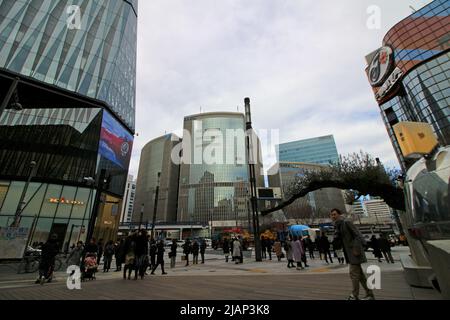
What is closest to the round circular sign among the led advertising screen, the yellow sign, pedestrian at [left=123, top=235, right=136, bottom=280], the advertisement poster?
the led advertising screen

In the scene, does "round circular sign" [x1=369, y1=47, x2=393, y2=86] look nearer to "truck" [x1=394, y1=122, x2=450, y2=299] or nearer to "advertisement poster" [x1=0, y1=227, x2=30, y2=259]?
"truck" [x1=394, y1=122, x2=450, y2=299]

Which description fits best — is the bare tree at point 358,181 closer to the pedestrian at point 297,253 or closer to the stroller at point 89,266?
the pedestrian at point 297,253

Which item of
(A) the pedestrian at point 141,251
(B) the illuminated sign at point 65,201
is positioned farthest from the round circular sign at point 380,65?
(B) the illuminated sign at point 65,201

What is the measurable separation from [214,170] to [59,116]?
84.4 metres

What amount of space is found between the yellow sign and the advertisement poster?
17903 millimetres

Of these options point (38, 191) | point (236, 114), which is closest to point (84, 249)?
point (38, 191)

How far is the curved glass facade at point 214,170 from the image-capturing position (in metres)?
107

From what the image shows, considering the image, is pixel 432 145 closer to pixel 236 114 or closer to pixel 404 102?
pixel 404 102

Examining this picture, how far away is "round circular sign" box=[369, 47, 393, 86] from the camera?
189ft

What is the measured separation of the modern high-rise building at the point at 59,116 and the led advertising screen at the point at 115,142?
0.15 m

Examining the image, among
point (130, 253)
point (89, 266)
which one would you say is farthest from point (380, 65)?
point (89, 266)

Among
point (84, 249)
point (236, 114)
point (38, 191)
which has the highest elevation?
point (236, 114)

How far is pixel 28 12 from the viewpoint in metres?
27.7

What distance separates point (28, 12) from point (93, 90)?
Result: 1106cm
